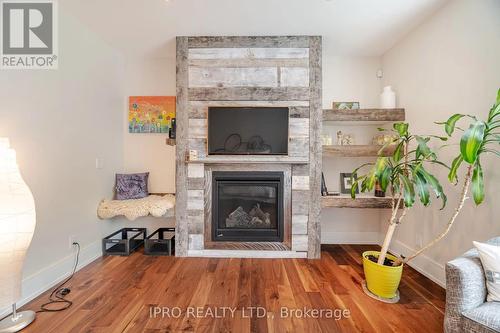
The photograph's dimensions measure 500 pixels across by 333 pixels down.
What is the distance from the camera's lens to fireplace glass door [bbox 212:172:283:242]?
270 cm

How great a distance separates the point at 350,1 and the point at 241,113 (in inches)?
60.0

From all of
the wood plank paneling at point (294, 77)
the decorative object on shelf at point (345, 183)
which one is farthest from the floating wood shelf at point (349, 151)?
the wood plank paneling at point (294, 77)

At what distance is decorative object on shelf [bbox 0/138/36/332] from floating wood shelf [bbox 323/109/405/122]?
2.92m

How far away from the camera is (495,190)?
5.65 feet

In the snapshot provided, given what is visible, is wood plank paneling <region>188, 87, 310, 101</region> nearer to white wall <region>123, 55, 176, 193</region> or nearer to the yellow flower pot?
white wall <region>123, 55, 176, 193</region>

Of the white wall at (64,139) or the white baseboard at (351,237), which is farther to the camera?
the white baseboard at (351,237)

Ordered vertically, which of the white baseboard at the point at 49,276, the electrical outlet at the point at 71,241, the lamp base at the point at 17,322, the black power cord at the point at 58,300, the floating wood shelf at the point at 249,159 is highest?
the floating wood shelf at the point at 249,159

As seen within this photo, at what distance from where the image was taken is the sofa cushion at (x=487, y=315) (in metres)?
1.13

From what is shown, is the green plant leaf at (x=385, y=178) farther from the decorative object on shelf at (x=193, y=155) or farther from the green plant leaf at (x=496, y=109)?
the decorative object on shelf at (x=193, y=155)

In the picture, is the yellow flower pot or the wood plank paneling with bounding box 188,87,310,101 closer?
the yellow flower pot

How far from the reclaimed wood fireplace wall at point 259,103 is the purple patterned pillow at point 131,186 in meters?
0.73

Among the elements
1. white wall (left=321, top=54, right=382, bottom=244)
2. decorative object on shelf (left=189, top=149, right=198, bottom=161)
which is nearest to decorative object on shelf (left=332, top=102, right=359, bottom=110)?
white wall (left=321, top=54, right=382, bottom=244)

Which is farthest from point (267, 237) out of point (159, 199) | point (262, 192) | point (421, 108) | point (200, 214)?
point (421, 108)

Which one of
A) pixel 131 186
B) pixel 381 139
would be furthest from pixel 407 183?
pixel 131 186
